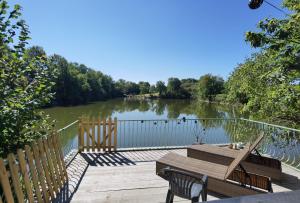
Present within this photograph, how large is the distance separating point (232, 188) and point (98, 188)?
214cm

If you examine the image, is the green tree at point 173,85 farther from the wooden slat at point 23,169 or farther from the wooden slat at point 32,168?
the wooden slat at point 23,169

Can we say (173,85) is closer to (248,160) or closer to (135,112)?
(135,112)

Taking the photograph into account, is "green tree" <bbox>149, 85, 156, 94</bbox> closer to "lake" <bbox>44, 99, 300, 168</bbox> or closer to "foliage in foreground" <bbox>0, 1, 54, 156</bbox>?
"lake" <bbox>44, 99, 300, 168</bbox>

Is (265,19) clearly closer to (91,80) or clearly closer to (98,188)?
(98,188)

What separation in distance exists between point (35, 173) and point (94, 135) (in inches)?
122

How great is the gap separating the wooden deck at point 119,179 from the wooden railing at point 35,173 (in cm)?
33

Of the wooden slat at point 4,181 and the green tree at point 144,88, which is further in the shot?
the green tree at point 144,88

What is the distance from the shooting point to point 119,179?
13.2 feet

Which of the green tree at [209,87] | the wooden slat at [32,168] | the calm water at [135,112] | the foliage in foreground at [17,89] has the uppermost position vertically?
the green tree at [209,87]

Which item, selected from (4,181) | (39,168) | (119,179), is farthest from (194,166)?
(4,181)

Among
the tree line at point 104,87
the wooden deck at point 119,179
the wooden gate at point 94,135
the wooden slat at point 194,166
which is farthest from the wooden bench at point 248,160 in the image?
the tree line at point 104,87

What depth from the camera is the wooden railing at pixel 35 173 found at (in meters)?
2.12

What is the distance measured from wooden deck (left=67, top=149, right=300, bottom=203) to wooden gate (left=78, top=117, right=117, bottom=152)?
0.29 m

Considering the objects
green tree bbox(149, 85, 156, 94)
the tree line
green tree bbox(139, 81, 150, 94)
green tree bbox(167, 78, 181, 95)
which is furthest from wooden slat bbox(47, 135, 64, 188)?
green tree bbox(139, 81, 150, 94)
